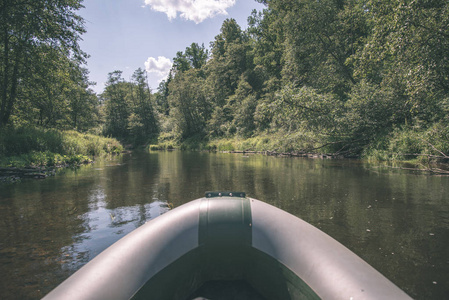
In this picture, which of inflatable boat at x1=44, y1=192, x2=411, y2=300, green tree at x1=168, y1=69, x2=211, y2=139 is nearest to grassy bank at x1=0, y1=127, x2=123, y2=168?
inflatable boat at x1=44, y1=192, x2=411, y2=300

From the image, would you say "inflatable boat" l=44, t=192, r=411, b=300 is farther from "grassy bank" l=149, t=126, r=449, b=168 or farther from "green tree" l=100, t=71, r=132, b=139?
"green tree" l=100, t=71, r=132, b=139

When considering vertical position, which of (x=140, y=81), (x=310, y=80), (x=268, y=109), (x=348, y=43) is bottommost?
(x=268, y=109)

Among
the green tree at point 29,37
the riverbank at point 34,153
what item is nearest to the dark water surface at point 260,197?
the riverbank at point 34,153

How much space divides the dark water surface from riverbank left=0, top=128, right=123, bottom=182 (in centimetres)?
169

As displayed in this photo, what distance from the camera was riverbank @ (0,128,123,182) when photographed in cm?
801

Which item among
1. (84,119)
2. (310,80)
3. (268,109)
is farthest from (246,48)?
(268,109)

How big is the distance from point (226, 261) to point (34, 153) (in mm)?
A: 11268

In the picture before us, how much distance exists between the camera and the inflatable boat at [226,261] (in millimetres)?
1199

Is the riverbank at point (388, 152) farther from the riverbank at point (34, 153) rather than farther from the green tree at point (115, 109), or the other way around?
the green tree at point (115, 109)

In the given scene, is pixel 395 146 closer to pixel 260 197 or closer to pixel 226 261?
pixel 260 197

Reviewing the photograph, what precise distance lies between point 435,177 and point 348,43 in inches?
531

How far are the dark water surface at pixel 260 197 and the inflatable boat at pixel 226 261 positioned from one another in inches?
46.6

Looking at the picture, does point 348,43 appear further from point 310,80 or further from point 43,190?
point 43,190

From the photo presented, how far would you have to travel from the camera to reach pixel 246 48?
119 ft
